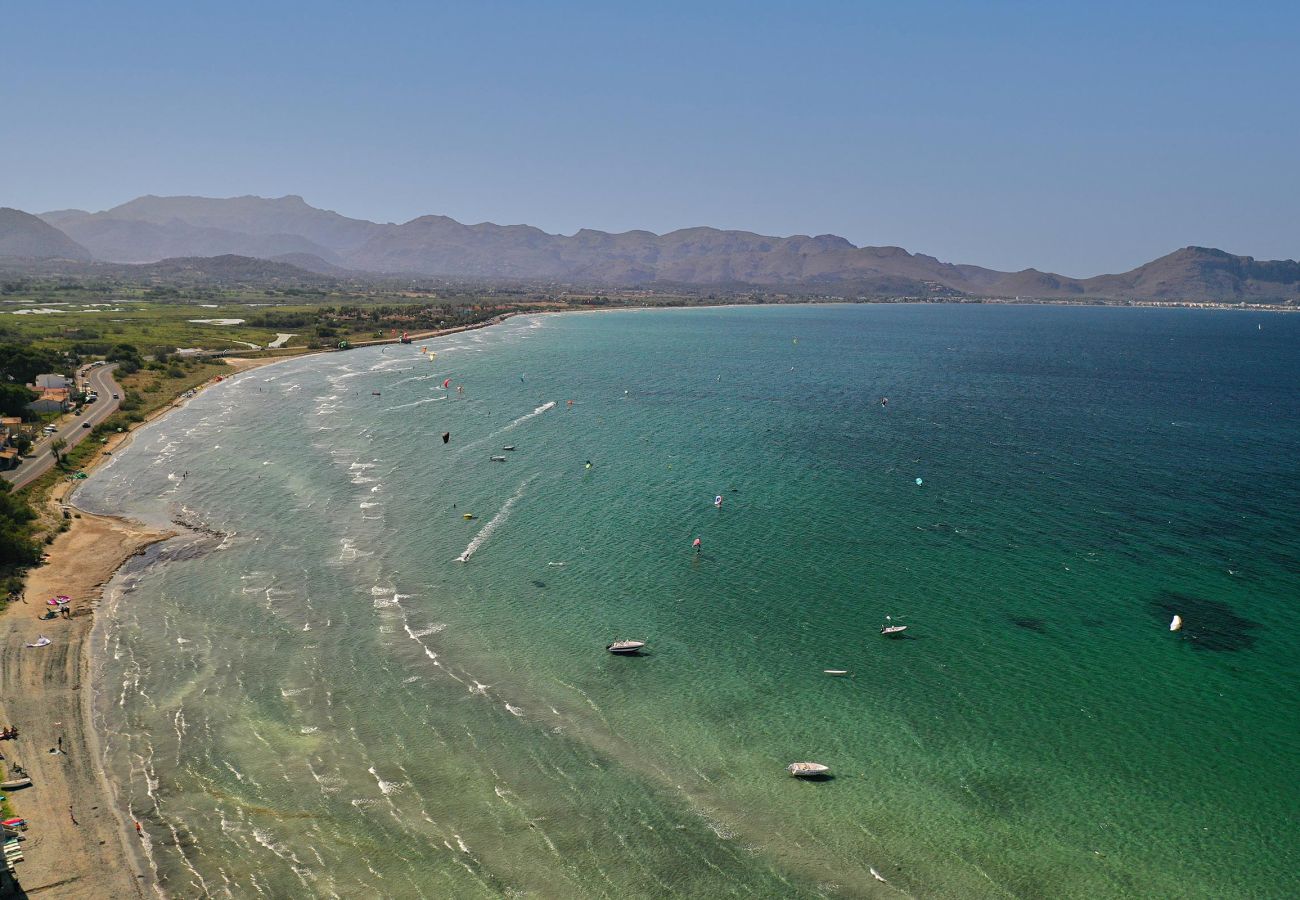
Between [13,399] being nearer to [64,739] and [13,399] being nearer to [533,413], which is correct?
[533,413]

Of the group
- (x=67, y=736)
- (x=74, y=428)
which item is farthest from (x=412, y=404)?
(x=67, y=736)

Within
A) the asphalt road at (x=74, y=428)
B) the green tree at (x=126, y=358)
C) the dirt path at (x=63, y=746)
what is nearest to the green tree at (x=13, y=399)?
the asphalt road at (x=74, y=428)

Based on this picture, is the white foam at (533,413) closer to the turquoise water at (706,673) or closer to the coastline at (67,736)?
the turquoise water at (706,673)

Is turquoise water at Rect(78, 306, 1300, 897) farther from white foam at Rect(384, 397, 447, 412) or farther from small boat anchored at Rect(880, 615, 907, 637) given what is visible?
white foam at Rect(384, 397, 447, 412)

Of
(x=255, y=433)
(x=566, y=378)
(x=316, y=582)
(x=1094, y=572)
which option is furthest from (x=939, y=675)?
(x=566, y=378)

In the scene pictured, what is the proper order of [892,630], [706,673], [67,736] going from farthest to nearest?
[892,630] < [706,673] < [67,736]

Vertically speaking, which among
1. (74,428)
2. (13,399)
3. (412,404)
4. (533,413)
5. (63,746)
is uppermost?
(13,399)

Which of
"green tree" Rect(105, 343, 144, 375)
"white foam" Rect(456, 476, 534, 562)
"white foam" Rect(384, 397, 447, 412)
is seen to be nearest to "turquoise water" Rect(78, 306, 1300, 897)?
"white foam" Rect(456, 476, 534, 562)

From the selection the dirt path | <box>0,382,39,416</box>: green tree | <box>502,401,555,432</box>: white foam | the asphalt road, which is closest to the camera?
the dirt path
